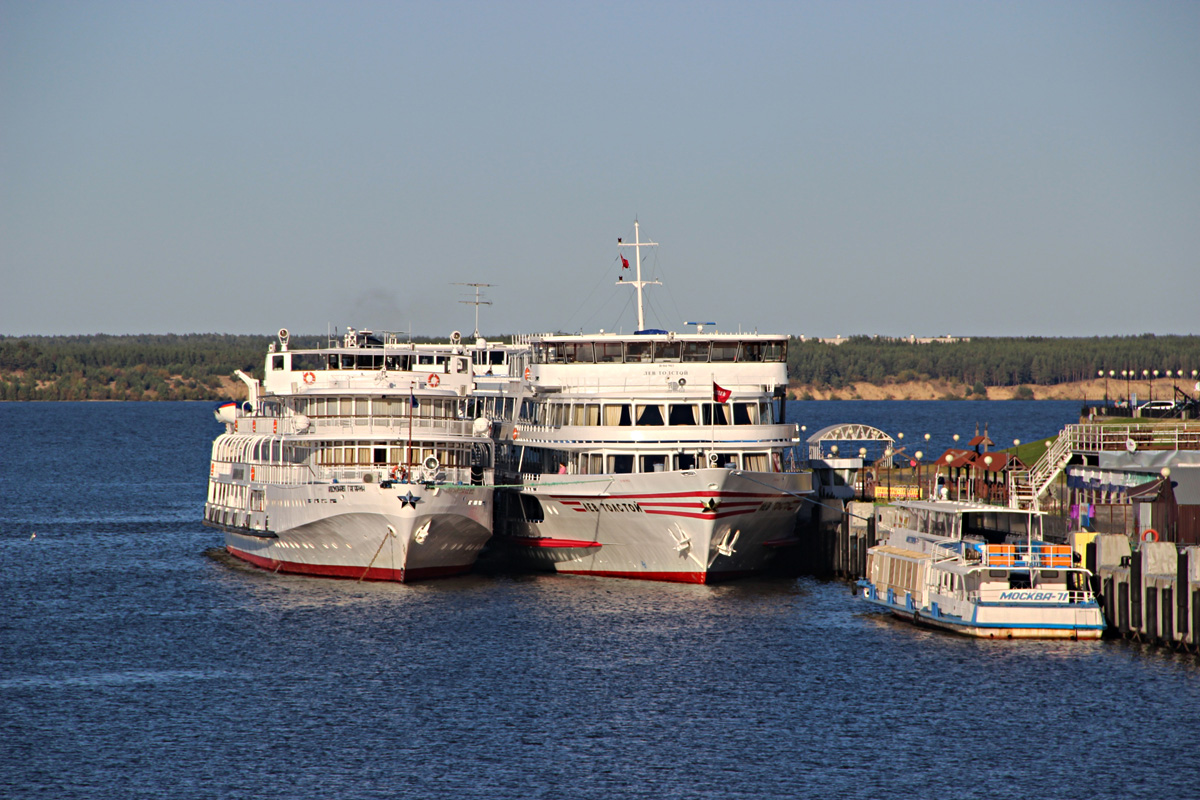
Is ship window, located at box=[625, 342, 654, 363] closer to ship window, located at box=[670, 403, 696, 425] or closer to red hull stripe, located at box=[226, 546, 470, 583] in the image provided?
ship window, located at box=[670, 403, 696, 425]

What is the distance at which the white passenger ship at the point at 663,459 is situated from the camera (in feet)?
192

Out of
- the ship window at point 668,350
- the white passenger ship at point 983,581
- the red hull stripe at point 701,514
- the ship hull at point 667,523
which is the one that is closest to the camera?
the white passenger ship at point 983,581

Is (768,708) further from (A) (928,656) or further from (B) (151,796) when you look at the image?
(B) (151,796)

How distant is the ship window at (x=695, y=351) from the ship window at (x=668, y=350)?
10.7 inches

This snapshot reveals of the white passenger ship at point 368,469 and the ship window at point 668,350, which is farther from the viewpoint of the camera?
the ship window at point 668,350

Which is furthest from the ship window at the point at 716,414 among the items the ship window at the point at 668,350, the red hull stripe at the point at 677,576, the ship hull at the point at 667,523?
the red hull stripe at the point at 677,576

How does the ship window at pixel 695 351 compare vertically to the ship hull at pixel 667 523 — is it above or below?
above

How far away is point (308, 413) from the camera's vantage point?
63156 mm

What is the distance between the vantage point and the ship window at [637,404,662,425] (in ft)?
199

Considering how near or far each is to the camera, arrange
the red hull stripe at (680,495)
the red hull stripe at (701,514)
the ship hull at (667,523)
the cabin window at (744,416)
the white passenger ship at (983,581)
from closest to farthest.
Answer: the white passenger ship at (983,581)
the red hull stripe at (680,495)
the red hull stripe at (701,514)
the ship hull at (667,523)
the cabin window at (744,416)

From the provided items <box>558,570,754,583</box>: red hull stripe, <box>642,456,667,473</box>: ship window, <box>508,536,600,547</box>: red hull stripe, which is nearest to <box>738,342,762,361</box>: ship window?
<box>642,456,667,473</box>: ship window

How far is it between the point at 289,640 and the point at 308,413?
14955 millimetres

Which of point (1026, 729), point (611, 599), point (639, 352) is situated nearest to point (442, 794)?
point (1026, 729)

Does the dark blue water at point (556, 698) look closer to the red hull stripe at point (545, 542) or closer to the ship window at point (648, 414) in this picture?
the red hull stripe at point (545, 542)
